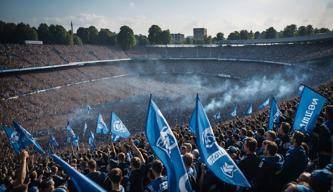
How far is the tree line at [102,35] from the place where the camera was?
74062mm

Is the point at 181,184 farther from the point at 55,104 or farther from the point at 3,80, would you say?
the point at 3,80

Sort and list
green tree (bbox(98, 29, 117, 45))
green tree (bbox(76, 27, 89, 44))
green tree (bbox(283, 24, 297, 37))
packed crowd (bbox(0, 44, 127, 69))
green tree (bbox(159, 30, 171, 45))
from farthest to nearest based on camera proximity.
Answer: green tree (bbox(159, 30, 171, 45)) → green tree (bbox(283, 24, 297, 37)) → green tree (bbox(76, 27, 89, 44)) → green tree (bbox(98, 29, 117, 45)) → packed crowd (bbox(0, 44, 127, 69))

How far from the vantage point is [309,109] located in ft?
26.9

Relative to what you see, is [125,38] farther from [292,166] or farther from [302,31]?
[292,166]

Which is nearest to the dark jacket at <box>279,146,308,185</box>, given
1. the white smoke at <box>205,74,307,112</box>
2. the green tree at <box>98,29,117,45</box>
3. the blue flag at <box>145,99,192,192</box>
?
the blue flag at <box>145,99,192,192</box>

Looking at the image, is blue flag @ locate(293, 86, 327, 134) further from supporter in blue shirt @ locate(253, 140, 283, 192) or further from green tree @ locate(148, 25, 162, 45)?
green tree @ locate(148, 25, 162, 45)

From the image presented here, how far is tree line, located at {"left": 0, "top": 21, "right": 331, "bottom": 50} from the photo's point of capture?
2916 inches

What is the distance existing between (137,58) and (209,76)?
21456 mm

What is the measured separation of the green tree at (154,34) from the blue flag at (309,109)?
91797mm

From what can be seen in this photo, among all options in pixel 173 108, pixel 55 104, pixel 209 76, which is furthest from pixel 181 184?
pixel 209 76

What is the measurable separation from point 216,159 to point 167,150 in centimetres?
96

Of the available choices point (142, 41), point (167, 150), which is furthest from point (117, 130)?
point (142, 41)

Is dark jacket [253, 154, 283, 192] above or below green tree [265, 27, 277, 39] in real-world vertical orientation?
below

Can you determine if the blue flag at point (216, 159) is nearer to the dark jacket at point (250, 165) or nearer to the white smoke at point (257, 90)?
the dark jacket at point (250, 165)
